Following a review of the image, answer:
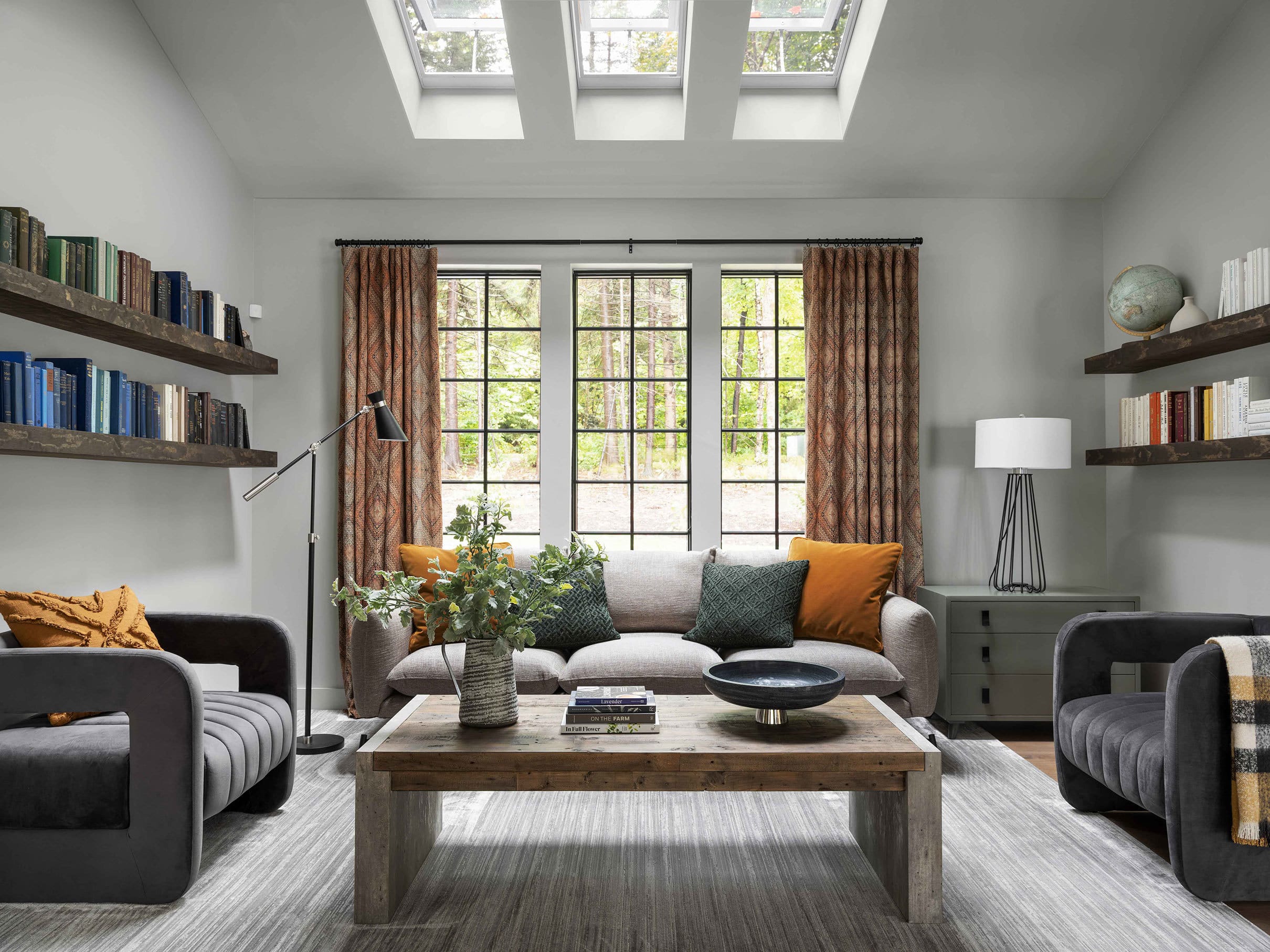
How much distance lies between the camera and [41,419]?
261cm

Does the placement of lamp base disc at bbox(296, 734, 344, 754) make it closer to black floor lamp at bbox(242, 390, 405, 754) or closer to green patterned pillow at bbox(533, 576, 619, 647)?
black floor lamp at bbox(242, 390, 405, 754)

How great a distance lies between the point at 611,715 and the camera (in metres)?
2.31

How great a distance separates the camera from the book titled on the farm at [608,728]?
7.46 ft

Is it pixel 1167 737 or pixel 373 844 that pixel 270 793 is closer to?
pixel 373 844

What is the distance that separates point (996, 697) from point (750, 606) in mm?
1219

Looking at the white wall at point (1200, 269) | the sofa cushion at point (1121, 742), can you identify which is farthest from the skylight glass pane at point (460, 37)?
the sofa cushion at point (1121, 742)

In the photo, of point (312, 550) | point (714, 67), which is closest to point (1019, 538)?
point (714, 67)

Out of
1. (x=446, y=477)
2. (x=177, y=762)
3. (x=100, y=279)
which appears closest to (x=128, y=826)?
(x=177, y=762)

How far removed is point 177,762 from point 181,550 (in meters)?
1.84

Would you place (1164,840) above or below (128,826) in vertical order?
below

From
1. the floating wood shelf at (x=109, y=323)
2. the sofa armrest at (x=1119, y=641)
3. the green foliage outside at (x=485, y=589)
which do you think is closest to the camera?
the green foliage outside at (x=485, y=589)

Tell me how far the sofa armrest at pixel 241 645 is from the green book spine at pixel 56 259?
1.17 meters

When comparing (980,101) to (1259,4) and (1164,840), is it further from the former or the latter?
(1164,840)

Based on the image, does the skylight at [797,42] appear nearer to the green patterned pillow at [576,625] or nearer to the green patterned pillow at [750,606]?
the green patterned pillow at [750,606]
